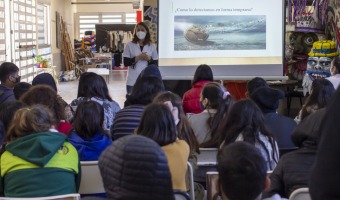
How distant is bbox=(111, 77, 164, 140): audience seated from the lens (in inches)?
134

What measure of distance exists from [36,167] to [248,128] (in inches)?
46.4

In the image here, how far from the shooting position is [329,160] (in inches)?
39.4

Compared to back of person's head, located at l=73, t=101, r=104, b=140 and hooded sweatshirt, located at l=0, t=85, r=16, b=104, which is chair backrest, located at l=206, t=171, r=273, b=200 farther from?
hooded sweatshirt, located at l=0, t=85, r=16, b=104

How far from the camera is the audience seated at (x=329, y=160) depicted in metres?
0.99

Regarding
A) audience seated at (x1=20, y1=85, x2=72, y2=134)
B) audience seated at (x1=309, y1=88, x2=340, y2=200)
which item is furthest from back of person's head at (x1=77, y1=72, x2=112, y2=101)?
audience seated at (x1=309, y1=88, x2=340, y2=200)

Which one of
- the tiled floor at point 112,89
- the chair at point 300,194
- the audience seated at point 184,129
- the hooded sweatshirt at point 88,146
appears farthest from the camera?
the tiled floor at point 112,89

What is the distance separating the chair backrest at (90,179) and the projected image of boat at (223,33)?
403 cm

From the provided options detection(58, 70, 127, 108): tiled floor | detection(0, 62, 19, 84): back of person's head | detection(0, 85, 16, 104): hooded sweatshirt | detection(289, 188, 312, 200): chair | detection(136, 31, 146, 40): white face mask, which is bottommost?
detection(58, 70, 127, 108): tiled floor

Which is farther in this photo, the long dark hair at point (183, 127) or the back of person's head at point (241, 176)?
the long dark hair at point (183, 127)

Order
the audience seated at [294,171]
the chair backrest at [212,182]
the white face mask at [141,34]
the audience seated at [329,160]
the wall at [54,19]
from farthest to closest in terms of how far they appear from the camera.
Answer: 1. the wall at [54,19]
2. the white face mask at [141,34]
3. the chair backrest at [212,182]
4. the audience seated at [294,171]
5. the audience seated at [329,160]

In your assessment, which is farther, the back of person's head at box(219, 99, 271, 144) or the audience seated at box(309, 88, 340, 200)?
the back of person's head at box(219, 99, 271, 144)

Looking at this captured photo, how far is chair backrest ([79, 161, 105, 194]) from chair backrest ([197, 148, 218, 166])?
2.20 feet

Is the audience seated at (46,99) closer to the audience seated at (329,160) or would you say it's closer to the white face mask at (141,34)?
the audience seated at (329,160)

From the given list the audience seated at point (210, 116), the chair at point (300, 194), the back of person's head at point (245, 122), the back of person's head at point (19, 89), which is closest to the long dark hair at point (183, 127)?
the audience seated at point (210, 116)
